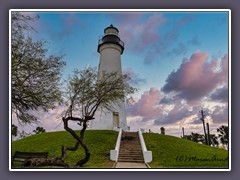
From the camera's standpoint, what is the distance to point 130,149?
10.8m

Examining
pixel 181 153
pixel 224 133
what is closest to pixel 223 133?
pixel 224 133

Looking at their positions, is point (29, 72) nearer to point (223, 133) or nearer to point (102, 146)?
point (223, 133)

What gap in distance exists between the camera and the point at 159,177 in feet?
17.3

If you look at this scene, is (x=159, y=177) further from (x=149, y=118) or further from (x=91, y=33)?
(x=91, y=33)

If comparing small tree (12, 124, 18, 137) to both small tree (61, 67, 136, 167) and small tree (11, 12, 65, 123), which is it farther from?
small tree (61, 67, 136, 167)

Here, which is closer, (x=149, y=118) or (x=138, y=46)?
(x=149, y=118)

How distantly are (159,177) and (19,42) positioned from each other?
185 inches

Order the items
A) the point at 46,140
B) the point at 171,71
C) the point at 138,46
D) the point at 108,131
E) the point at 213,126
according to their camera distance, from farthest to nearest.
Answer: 1. the point at 108,131
2. the point at 46,140
3. the point at 138,46
4. the point at 171,71
5. the point at 213,126

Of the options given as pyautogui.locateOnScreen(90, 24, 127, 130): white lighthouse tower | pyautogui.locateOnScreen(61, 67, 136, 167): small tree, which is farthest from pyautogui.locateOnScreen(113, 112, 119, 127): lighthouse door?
pyautogui.locateOnScreen(61, 67, 136, 167): small tree

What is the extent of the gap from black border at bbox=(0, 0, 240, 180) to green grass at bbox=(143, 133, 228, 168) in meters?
0.35

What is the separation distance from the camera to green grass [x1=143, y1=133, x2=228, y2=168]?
230 inches
